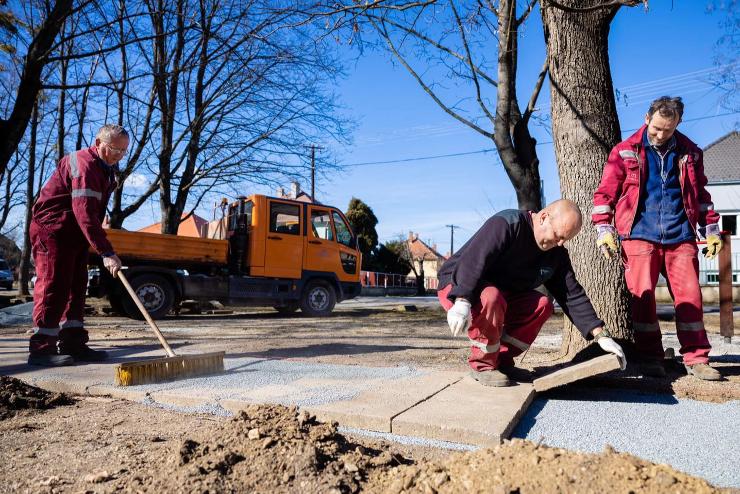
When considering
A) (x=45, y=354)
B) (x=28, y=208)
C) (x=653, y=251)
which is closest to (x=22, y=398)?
(x=45, y=354)

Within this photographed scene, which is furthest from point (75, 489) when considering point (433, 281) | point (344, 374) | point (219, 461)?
point (433, 281)

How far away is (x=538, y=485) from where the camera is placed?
1462 millimetres

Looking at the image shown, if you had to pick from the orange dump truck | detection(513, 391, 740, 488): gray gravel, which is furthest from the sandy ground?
the orange dump truck

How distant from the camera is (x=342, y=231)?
469 inches

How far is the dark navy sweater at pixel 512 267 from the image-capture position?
284 cm

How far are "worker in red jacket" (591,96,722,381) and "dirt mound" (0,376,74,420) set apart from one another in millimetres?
3230

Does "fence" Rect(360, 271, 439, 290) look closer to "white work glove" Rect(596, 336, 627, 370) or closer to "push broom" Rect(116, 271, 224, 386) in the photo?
"push broom" Rect(116, 271, 224, 386)

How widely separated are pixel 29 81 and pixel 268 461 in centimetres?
767

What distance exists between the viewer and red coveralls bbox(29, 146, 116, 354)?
4012 millimetres

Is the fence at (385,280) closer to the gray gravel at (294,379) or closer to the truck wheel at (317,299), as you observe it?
the truck wheel at (317,299)

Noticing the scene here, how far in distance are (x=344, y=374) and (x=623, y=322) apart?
1953 mm

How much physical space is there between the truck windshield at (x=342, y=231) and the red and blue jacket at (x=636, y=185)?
845cm

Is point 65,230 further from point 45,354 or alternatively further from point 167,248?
point 167,248

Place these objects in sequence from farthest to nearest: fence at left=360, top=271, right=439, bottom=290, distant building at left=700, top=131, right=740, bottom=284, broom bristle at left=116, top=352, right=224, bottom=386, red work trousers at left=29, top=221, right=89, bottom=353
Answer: fence at left=360, top=271, right=439, bottom=290
distant building at left=700, top=131, right=740, bottom=284
red work trousers at left=29, top=221, right=89, bottom=353
broom bristle at left=116, top=352, right=224, bottom=386
